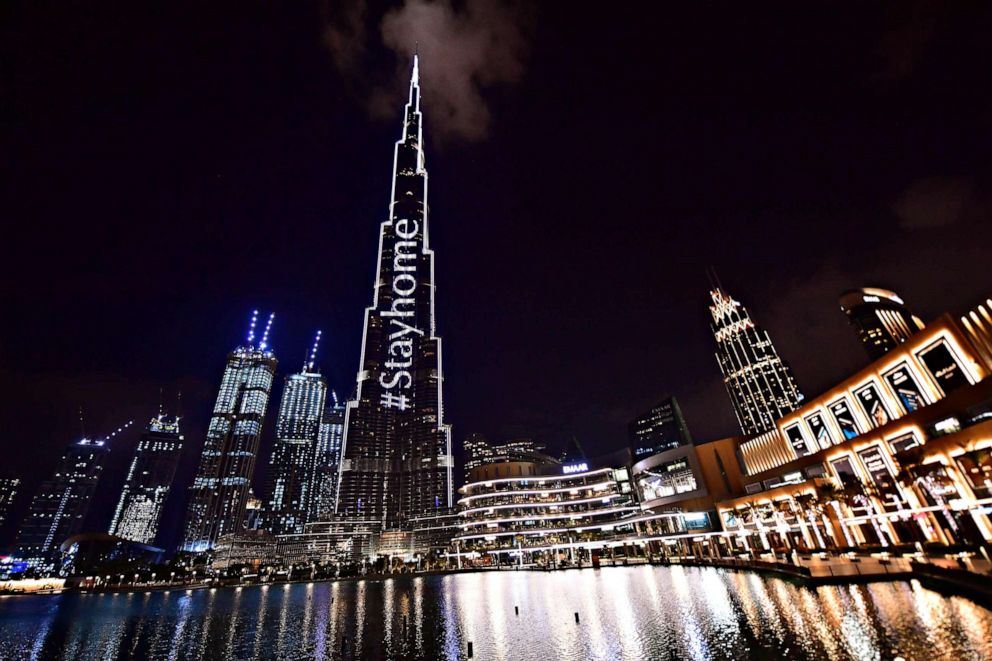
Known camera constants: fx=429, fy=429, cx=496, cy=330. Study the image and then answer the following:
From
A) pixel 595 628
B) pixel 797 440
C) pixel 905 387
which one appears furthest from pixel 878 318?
pixel 595 628

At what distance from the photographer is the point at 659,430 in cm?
17738

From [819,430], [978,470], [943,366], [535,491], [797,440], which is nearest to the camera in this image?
[978,470]

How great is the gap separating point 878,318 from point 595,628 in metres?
181

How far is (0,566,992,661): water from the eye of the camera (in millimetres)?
17641

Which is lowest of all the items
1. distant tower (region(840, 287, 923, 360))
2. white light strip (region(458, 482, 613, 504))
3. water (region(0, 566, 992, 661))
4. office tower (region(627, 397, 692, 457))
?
water (region(0, 566, 992, 661))

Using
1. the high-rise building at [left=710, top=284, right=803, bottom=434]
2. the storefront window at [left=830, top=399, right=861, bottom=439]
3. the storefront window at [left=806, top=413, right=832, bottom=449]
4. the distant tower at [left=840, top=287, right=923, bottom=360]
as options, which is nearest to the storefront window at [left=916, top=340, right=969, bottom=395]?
the storefront window at [left=830, top=399, right=861, bottom=439]

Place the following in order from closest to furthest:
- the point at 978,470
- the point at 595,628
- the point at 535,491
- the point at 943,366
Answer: the point at 595,628 < the point at 978,470 < the point at 943,366 < the point at 535,491

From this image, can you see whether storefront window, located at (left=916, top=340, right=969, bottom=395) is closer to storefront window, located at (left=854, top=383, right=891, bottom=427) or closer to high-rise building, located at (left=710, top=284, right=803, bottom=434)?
storefront window, located at (left=854, top=383, right=891, bottom=427)

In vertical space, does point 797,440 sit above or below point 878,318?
below

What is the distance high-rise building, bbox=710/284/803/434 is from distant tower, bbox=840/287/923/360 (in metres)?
29.1

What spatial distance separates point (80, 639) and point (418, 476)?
16920 cm

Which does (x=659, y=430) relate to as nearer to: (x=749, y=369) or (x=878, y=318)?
Result: (x=749, y=369)

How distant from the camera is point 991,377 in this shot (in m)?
33.8

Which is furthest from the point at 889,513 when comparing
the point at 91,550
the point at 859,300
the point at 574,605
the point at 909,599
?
the point at 91,550
